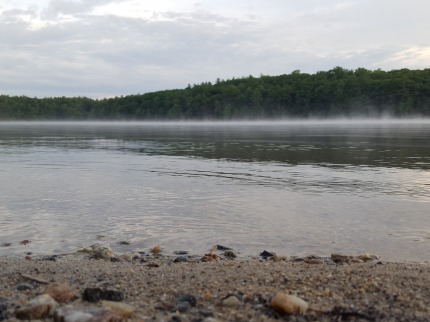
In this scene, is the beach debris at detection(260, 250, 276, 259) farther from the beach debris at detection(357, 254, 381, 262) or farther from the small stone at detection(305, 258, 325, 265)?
the beach debris at detection(357, 254, 381, 262)

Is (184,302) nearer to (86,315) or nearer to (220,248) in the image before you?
(86,315)

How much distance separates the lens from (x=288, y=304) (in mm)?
5793

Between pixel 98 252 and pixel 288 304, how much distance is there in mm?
5106

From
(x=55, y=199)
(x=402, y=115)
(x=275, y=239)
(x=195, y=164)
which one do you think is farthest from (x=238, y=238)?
(x=402, y=115)

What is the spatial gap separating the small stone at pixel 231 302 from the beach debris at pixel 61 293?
1.92 m

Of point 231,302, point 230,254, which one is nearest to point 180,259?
point 230,254

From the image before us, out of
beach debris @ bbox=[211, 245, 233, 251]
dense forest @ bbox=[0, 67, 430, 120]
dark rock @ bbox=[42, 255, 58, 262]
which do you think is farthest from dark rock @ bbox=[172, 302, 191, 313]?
dense forest @ bbox=[0, 67, 430, 120]

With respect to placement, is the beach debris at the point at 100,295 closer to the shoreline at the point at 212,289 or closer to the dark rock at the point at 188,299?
the shoreline at the point at 212,289

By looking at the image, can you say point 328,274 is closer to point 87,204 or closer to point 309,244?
point 309,244

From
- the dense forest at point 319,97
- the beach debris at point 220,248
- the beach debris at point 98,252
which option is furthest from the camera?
the dense forest at point 319,97

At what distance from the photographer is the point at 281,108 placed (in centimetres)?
17188

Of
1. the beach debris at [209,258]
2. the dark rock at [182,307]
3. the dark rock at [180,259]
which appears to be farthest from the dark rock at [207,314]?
the dark rock at [180,259]

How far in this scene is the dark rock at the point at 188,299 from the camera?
6.13 meters

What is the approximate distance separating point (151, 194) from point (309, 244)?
780 cm
